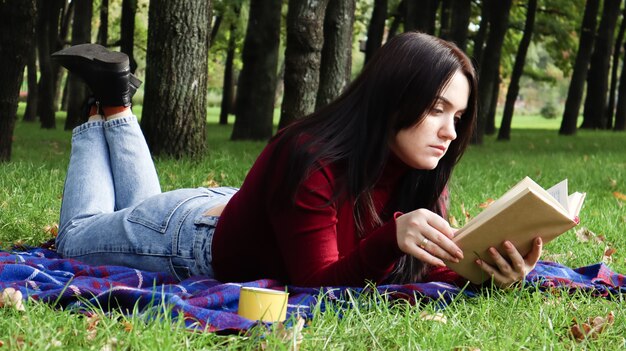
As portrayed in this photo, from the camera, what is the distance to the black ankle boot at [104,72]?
4.57 meters

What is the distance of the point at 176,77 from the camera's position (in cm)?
919

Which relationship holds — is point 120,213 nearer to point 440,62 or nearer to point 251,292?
point 251,292

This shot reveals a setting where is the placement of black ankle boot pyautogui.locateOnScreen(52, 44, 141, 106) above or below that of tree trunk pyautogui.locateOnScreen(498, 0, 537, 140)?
above

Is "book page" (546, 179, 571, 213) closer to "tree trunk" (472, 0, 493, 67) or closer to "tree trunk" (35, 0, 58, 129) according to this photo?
"tree trunk" (472, 0, 493, 67)

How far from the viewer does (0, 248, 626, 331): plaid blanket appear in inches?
116

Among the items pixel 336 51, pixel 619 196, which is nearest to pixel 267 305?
pixel 619 196

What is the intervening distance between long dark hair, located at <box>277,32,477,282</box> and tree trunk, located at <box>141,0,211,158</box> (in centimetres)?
590

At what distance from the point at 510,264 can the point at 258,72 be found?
44.1 feet

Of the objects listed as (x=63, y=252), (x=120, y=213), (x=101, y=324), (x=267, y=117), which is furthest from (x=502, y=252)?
(x=267, y=117)

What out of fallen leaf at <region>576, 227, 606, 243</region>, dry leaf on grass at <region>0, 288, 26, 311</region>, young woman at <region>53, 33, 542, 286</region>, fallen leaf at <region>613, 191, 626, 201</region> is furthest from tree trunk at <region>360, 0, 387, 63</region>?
dry leaf on grass at <region>0, 288, 26, 311</region>

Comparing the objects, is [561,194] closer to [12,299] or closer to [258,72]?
[12,299]

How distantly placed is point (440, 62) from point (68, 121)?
1714 centimetres

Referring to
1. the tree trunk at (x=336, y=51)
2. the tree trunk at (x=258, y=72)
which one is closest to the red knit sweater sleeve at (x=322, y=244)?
the tree trunk at (x=336, y=51)

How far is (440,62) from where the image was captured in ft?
10.6
